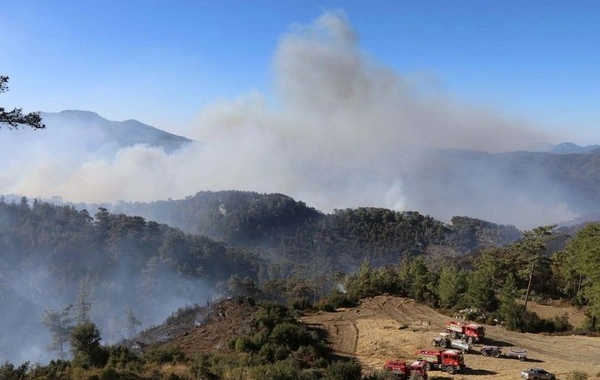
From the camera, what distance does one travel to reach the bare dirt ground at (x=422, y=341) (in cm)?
3250

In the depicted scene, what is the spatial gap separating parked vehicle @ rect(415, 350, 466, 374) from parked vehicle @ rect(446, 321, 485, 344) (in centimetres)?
785

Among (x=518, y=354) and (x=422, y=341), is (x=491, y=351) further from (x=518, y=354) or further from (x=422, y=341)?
(x=422, y=341)

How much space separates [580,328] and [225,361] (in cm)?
3828

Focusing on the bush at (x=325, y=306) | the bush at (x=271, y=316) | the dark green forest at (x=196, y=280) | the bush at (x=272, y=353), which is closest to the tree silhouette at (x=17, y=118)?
the dark green forest at (x=196, y=280)

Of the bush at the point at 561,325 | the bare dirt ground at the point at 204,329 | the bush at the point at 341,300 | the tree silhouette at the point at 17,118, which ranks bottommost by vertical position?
the bare dirt ground at the point at 204,329

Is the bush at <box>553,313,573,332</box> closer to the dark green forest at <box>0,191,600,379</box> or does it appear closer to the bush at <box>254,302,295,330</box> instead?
Answer: the dark green forest at <box>0,191,600,379</box>

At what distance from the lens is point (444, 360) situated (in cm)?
3120

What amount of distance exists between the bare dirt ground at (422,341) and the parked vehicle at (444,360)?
1.62 ft

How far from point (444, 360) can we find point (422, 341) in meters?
8.67

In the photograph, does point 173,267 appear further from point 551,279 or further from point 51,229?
Answer: point 551,279

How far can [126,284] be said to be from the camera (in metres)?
144

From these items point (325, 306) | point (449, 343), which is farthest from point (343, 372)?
point (325, 306)

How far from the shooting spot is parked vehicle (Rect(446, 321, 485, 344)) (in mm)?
38938

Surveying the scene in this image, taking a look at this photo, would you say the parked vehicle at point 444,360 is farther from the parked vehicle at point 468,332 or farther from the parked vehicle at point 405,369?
the parked vehicle at point 468,332
